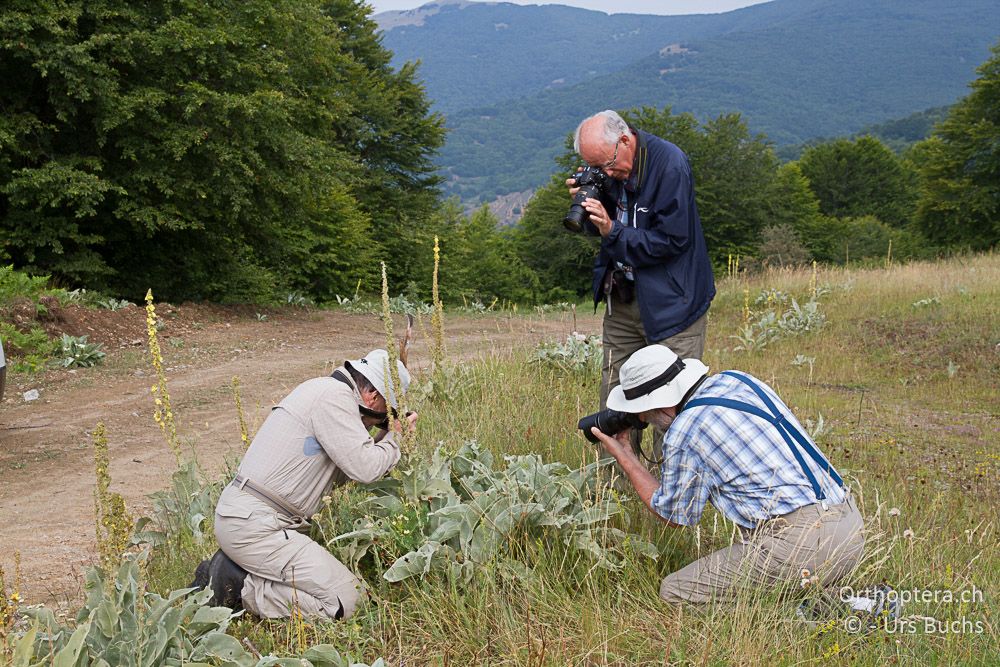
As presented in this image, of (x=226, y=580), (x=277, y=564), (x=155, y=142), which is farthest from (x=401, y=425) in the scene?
(x=155, y=142)

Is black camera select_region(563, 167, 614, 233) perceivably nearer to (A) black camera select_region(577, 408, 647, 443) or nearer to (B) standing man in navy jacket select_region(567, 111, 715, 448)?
(B) standing man in navy jacket select_region(567, 111, 715, 448)

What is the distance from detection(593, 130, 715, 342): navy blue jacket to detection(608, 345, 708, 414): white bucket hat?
90cm

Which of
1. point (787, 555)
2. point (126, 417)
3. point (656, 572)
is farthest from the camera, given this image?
point (126, 417)

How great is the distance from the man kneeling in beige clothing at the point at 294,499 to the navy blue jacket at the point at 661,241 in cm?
143

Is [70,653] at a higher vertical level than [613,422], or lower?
lower

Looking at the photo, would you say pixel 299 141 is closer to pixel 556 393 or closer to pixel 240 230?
pixel 240 230

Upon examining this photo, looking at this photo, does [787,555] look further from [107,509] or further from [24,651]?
[24,651]

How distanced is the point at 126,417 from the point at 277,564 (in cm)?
504

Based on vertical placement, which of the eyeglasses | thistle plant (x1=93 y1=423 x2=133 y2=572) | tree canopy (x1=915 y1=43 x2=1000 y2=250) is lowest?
tree canopy (x1=915 y1=43 x2=1000 y2=250)

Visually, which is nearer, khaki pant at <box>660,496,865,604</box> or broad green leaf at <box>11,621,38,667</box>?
broad green leaf at <box>11,621,38,667</box>

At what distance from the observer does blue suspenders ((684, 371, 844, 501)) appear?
11.0 ft

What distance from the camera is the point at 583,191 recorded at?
14.7 ft

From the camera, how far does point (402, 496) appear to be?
4031 mm

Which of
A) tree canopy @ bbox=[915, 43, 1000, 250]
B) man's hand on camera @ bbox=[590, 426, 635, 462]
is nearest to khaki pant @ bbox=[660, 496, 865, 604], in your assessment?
man's hand on camera @ bbox=[590, 426, 635, 462]
